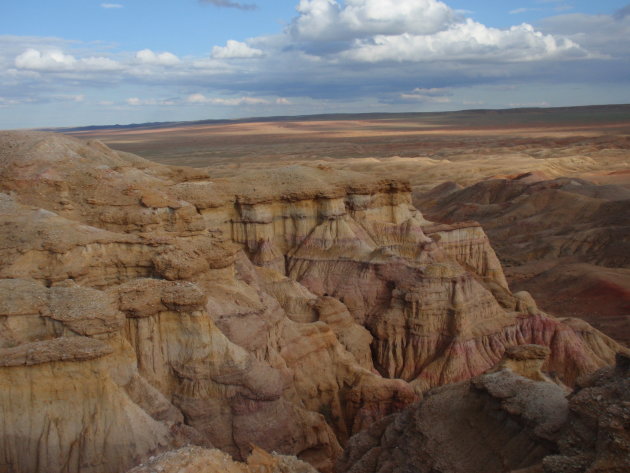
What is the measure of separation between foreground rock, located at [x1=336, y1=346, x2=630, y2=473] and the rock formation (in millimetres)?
3384

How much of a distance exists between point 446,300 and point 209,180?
10139 mm

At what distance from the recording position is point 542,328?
22.5m

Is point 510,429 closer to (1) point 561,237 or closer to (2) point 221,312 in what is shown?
(2) point 221,312

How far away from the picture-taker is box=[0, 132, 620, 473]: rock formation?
37.1 ft

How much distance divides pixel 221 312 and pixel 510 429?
780cm

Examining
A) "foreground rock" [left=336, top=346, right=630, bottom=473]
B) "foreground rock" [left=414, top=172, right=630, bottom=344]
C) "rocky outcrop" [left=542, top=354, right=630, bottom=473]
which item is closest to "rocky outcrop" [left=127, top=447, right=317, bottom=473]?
"foreground rock" [left=336, top=346, right=630, bottom=473]

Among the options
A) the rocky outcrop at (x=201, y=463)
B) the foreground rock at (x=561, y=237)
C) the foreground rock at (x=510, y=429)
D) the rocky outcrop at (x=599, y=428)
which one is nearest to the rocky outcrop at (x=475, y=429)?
the foreground rock at (x=510, y=429)

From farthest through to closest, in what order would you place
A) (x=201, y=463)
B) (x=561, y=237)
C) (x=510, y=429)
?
(x=561, y=237) < (x=510, y=429) < (x=201, y=463)

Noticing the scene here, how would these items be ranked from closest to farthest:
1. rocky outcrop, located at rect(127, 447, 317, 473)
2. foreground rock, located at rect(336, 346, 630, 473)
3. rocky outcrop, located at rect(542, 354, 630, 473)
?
rocky outcrop, located at rect(542, 354, 630, 473)
rocky outcrop, located at rect(127, 447, 317, 473)
foreground rock, located at rect(336, 346, 630, 473)

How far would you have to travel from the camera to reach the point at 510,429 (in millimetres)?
10453

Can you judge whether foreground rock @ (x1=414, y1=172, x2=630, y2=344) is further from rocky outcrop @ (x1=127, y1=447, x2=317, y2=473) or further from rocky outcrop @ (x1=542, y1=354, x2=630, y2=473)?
rocky outcrop @ (x1=127, y1=447, x2=317, y2=473)

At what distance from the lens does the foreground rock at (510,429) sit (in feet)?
27.2

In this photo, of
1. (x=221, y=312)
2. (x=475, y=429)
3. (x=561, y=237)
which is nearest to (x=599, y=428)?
(x=475, y=429)

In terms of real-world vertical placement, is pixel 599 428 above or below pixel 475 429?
above
